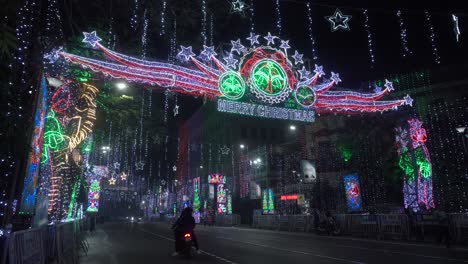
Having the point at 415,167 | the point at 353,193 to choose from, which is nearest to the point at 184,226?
the point at 353,193

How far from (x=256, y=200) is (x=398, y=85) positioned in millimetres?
22471

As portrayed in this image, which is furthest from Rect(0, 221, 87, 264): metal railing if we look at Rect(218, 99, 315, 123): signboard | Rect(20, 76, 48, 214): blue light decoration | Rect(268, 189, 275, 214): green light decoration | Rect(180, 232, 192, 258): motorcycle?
Rect(268, 189, 275, 214): green light decoration

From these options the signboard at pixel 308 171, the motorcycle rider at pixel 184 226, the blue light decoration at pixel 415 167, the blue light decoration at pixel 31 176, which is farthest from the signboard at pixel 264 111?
the blue light decoration at pixel 31 176

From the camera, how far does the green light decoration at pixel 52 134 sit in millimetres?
12477

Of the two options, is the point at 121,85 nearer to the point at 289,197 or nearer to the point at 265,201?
the point at 289,197

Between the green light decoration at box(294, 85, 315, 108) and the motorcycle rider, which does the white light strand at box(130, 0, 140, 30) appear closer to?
the motorcycle rider

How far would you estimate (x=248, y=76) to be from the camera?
63.0ft

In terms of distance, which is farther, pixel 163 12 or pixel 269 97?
pixel 269 97

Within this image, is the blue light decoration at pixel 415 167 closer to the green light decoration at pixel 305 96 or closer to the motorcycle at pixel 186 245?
the green light decoration at pixel 305 96

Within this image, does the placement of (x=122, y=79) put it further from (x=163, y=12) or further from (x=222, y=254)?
(x=222, y=254)

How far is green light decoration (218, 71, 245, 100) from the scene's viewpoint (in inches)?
715

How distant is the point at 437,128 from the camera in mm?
28016

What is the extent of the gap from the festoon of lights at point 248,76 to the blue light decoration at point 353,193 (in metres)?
4.97

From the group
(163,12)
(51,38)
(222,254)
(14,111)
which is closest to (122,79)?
(163,12)
